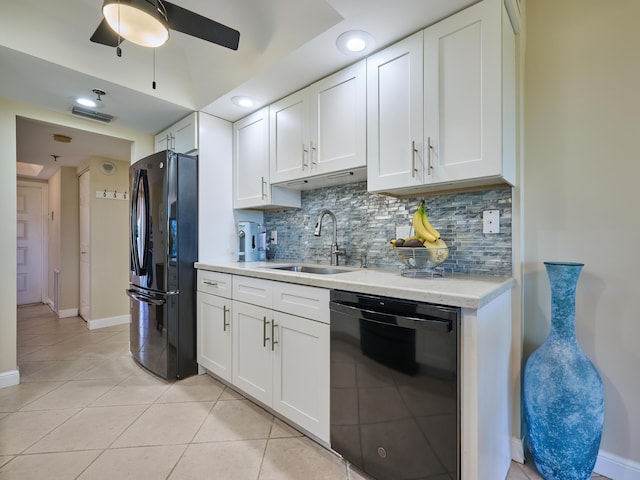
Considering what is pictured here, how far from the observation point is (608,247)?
1.42m

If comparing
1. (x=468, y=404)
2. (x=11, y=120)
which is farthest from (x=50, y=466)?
(x=11, y=120)

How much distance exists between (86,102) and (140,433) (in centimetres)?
247

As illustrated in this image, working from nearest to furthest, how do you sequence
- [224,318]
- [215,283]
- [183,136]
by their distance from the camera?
[224,318] → [215,283] → [183,136]

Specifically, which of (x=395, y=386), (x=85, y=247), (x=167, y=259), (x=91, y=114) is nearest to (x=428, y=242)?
(x=395, y=386)

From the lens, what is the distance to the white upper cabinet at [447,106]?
1.38 metres

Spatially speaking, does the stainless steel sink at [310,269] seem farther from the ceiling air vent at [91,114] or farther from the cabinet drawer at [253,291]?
the ceiling air vent at [91,114]

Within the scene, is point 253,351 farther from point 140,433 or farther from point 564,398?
point 564,398

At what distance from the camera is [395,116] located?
168 centimetres

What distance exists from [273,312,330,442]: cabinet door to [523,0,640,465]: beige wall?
1116mm

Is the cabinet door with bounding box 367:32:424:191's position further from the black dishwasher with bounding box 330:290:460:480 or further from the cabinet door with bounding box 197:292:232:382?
the cabinet door with bounding box 197:292:232:382

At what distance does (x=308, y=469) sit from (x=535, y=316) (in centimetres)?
140

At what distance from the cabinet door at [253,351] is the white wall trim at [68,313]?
386cm

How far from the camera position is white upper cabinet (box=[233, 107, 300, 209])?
8.16ft

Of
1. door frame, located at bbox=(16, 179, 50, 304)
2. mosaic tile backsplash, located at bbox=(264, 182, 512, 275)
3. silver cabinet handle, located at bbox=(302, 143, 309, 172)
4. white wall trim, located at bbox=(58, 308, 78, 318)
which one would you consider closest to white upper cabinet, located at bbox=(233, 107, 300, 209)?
mosaic tile backsplash, located at bbox=(264, 182, 512, 275)
